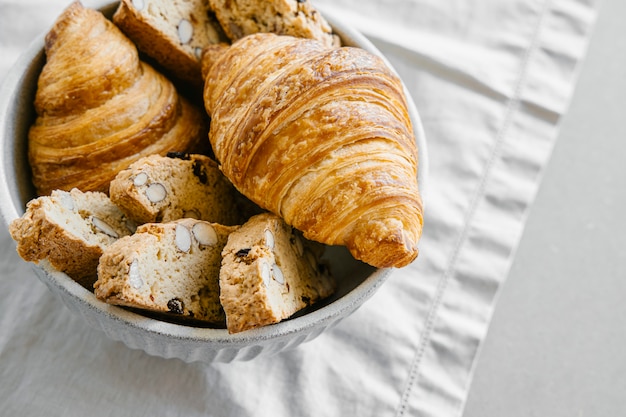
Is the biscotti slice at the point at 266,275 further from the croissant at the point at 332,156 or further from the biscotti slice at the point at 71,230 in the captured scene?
the biscotti slice at the point at 71,230

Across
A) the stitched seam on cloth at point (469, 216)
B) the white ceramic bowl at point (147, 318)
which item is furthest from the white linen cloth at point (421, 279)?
the white ceramic bowl at point (147, 318)

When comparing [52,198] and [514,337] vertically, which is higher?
[52,198]

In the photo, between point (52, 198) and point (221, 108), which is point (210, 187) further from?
point (52, 198)

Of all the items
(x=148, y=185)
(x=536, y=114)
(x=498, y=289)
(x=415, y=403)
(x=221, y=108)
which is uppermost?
(x=221, y=108)

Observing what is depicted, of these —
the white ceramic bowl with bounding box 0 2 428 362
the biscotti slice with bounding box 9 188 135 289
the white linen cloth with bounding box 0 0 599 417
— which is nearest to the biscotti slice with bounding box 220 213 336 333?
the white ceramic bowl with bounding box 0 2 428 362

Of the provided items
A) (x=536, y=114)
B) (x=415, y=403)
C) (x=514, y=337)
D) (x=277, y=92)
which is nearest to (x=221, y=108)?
(x=277, y=92)
